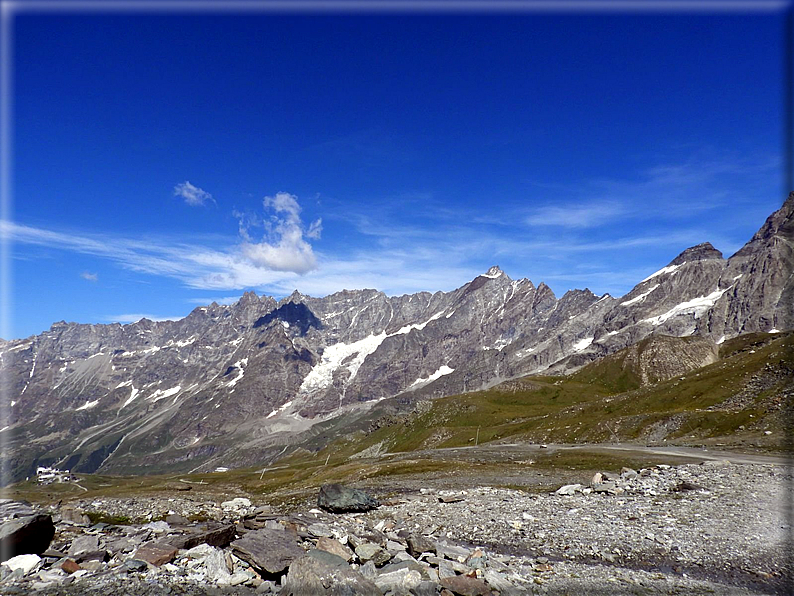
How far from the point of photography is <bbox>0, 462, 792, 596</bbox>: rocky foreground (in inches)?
675

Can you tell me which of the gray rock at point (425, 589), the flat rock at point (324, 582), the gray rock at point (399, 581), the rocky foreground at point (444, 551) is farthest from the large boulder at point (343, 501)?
the gray rock at point (425, 589)

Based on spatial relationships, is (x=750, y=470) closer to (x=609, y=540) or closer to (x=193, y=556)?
(x=609, y=540)

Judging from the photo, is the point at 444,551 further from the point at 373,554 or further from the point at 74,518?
the point at 74,518

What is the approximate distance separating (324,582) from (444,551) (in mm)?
7284

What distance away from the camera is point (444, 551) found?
2164 centimetres

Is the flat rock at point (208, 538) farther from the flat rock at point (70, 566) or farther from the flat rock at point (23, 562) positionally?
the flat rock at point (23, 562)

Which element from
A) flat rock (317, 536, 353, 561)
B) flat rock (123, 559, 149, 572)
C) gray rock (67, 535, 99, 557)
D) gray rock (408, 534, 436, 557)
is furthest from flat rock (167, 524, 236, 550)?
gray rock (408, 534, 436, 557)

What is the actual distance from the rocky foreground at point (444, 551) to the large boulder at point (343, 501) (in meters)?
0.22

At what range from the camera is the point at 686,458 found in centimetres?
6369

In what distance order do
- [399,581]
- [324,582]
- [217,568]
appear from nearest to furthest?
[324,582] < [399,581] < [217,568]

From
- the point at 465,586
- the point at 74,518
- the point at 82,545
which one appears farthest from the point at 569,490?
the point at 74,518

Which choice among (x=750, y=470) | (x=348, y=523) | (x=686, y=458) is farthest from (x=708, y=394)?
(x=348, y=523)

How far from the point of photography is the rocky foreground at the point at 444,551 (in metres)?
17.2

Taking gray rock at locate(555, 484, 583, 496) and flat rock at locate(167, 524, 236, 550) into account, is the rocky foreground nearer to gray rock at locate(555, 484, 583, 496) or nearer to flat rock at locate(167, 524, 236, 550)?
flat rock at locate(167, 524, 236, 550)
